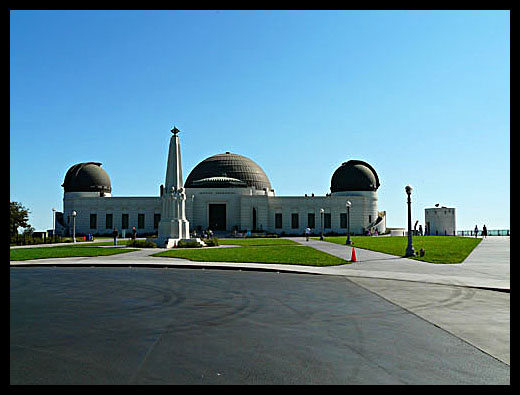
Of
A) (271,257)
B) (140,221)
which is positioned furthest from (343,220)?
(271,257)

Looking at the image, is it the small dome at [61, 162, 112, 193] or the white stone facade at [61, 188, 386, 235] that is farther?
the small dome at [61, 162, 112, 193]

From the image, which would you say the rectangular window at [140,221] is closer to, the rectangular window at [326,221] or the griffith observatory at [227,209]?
the griffith observatory at [227,209]

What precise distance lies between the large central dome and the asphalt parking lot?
70928 mm

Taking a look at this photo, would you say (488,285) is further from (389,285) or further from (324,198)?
(324,198)

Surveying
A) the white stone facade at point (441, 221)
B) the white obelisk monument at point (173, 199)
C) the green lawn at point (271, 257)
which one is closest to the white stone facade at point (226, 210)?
the white stone facade at point (441, 221)

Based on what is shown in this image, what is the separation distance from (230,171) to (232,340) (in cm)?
7956

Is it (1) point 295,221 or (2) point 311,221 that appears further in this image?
(2) point 311,221

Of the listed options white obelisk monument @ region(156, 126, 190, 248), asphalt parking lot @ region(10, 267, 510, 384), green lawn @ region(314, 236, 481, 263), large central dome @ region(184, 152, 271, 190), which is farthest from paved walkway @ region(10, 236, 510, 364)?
large central dome @ region(184, 152, 271, 190)

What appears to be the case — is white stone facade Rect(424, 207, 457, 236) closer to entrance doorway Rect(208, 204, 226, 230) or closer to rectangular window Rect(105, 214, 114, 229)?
entrance doorway Rect(208, 204, 226, 230)

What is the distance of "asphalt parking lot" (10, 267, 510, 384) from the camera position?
566 centimetres

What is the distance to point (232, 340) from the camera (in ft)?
24.3

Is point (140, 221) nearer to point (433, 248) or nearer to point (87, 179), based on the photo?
point (87, 179)

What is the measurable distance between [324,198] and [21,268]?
6067 cm
